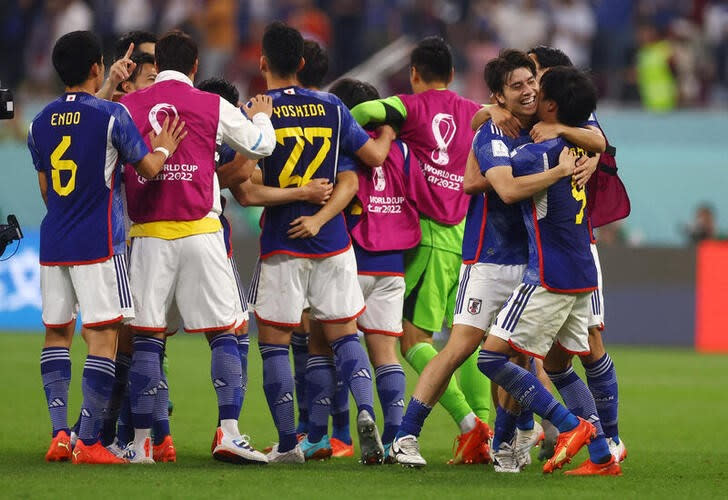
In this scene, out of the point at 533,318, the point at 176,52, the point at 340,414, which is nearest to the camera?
the point at 533,318

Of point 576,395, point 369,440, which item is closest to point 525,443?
point 576,395

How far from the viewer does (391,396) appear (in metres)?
8.21

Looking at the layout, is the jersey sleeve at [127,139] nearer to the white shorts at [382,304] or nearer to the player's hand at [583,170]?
the white shorts at [382,304]

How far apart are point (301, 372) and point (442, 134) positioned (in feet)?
5.99

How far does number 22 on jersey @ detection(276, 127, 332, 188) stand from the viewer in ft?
26.1

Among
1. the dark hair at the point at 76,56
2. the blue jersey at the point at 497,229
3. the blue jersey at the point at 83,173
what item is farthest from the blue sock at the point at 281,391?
the dark hair at the point at 76,56

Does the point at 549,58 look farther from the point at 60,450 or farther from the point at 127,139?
the point at 60,450

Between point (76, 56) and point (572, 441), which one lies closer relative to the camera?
point (572, 441)

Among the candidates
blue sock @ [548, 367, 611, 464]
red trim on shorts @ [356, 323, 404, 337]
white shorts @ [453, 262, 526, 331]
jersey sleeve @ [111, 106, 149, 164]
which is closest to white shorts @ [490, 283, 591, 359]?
white shorts @ [453, 262, 526, 331]

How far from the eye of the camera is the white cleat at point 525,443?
Result: 7824 mm

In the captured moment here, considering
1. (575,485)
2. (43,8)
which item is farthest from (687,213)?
(575,485)

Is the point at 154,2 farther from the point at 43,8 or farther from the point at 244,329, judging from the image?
the point at 244,329

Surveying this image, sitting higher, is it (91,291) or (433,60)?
(433,60)

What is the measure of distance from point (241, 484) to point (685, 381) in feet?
26.8
